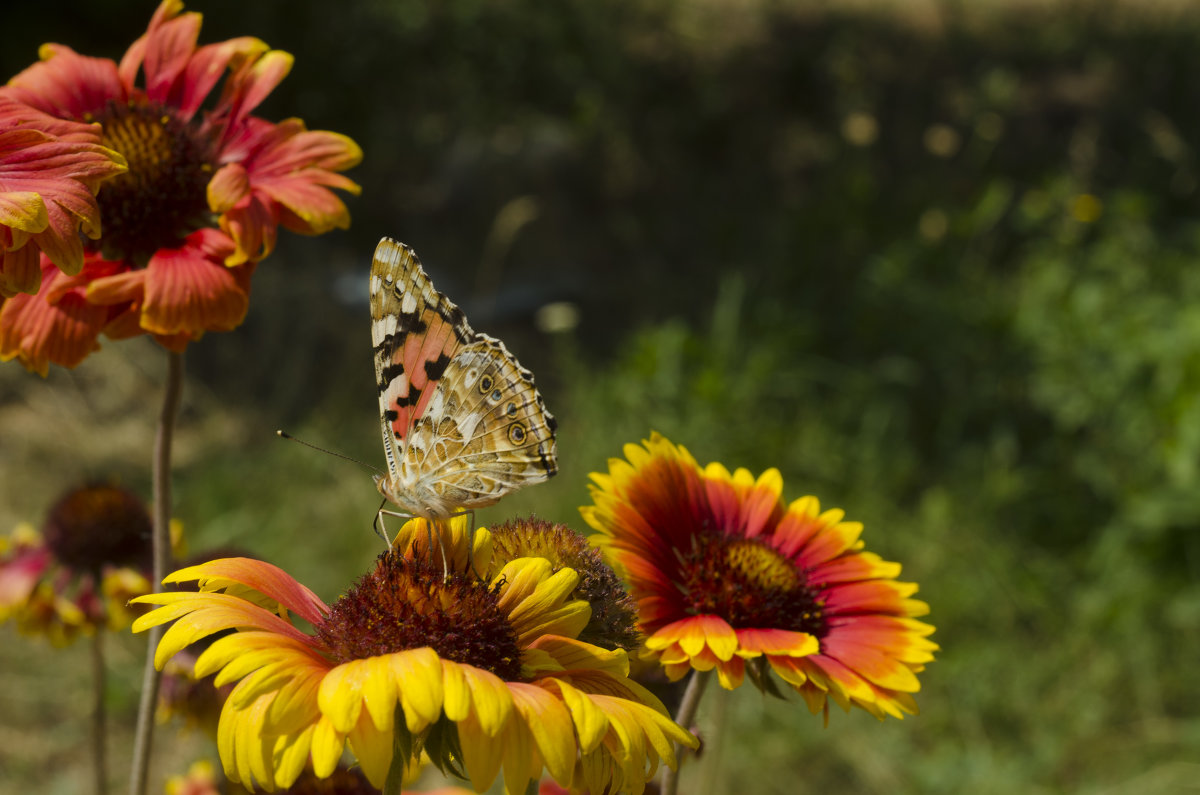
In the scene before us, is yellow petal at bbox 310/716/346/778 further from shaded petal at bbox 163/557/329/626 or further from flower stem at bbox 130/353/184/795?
flower stem at bbox 130/353/184/795

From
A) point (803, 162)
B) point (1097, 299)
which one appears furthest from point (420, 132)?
point (1097, 299)

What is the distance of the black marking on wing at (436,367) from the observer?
1077 mm

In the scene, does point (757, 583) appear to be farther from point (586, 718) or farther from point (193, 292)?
point (193, 292)

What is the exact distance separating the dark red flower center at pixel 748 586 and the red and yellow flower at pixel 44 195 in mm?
676

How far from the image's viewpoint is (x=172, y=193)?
1.22 meters

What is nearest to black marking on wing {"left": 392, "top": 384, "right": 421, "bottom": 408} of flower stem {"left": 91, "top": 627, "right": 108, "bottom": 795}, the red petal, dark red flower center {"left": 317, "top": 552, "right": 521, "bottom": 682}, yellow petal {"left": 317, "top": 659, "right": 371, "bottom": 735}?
the red petal

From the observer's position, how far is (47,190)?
844 millimetres

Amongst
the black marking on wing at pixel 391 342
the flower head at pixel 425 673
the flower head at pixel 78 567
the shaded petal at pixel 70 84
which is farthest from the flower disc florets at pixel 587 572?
the flower head at pixel 78 567

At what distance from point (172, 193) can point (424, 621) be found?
667mm

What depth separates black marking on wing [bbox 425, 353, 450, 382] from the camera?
108cm

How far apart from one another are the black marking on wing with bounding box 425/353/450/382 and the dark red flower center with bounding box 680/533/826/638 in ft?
1.14

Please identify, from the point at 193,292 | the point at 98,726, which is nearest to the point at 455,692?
the point at 193,292

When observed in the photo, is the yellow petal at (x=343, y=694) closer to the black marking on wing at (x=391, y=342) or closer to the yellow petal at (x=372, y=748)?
the yellow petal at (x=372, y=748)

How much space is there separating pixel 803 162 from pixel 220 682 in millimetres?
6134
